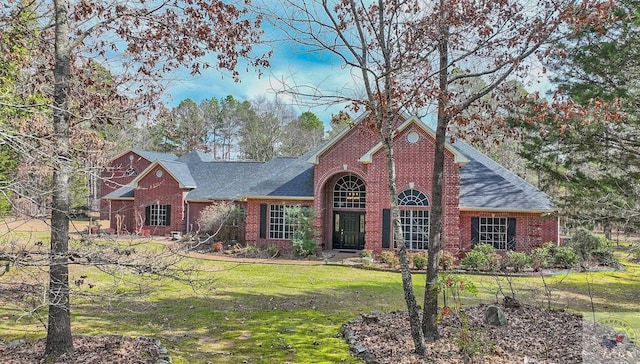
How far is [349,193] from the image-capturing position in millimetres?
21516

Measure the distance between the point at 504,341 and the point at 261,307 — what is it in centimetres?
541

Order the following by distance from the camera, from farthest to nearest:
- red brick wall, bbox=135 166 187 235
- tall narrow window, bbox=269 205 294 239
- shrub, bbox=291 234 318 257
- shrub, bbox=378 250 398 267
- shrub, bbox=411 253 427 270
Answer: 1. red brick wall, bbox=135 166 187 235
2. tall narrow window, bbox=269 205 294 239
3. shrub, bbox=291 234 318 257
4. shrub, bbox=378 250 398 267
5. shrub, bbox=411 253 427 270

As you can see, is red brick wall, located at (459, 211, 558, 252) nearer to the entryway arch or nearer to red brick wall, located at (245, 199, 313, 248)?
the entryway arch

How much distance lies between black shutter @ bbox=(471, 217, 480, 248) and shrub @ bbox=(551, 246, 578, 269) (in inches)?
114

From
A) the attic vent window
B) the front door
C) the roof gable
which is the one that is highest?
the attic vent window

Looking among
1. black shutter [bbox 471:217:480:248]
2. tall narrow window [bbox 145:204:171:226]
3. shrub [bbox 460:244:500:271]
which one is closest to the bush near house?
shrub [bbox 460:244:500:271]

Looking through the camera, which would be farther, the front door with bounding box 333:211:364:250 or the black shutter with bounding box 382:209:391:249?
the front door with bounding box 333:211:364:250

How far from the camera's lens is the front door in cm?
2155

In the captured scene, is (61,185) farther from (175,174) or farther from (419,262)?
(175,174)

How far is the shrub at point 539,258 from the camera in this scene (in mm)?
16016

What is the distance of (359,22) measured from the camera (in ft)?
23.4

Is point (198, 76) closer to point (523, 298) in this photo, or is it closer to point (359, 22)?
A: point (359, 22)

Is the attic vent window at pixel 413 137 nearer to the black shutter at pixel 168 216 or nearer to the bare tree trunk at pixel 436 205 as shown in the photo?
the bare tree trunk at pixel 436 205

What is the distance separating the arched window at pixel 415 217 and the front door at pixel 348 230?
2919 mm
